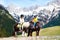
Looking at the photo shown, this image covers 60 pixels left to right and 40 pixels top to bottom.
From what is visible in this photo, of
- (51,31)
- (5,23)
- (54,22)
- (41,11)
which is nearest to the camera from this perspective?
(5,23)

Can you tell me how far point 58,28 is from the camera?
1598cm

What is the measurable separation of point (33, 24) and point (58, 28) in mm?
1206

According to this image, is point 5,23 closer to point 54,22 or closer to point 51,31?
point 51,31

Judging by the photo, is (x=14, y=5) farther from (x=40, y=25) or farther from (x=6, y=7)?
(x=40, y=25)

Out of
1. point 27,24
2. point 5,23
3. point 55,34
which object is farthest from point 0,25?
point 55,34

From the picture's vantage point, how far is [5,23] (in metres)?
15.9

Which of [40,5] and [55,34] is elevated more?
[40,5]

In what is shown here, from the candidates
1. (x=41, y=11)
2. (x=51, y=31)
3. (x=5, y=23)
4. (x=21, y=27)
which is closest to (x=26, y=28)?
(x=21, y=27)

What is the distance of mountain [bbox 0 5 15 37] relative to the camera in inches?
617

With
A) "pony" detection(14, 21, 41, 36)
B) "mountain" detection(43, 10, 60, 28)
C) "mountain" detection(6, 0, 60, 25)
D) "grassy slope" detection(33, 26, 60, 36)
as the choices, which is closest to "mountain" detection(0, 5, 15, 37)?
"mountain" detection(6, 0, 60, 25)

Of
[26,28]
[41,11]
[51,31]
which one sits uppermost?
[41,11]

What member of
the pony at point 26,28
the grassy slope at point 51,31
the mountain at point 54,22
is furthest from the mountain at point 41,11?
the pony at point 26,28

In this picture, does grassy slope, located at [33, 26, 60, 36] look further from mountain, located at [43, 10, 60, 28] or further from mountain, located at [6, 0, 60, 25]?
mountain, located at [6, 0, 60, 25]

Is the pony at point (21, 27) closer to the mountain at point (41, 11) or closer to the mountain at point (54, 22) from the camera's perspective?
the mountain at point (41, 11)
